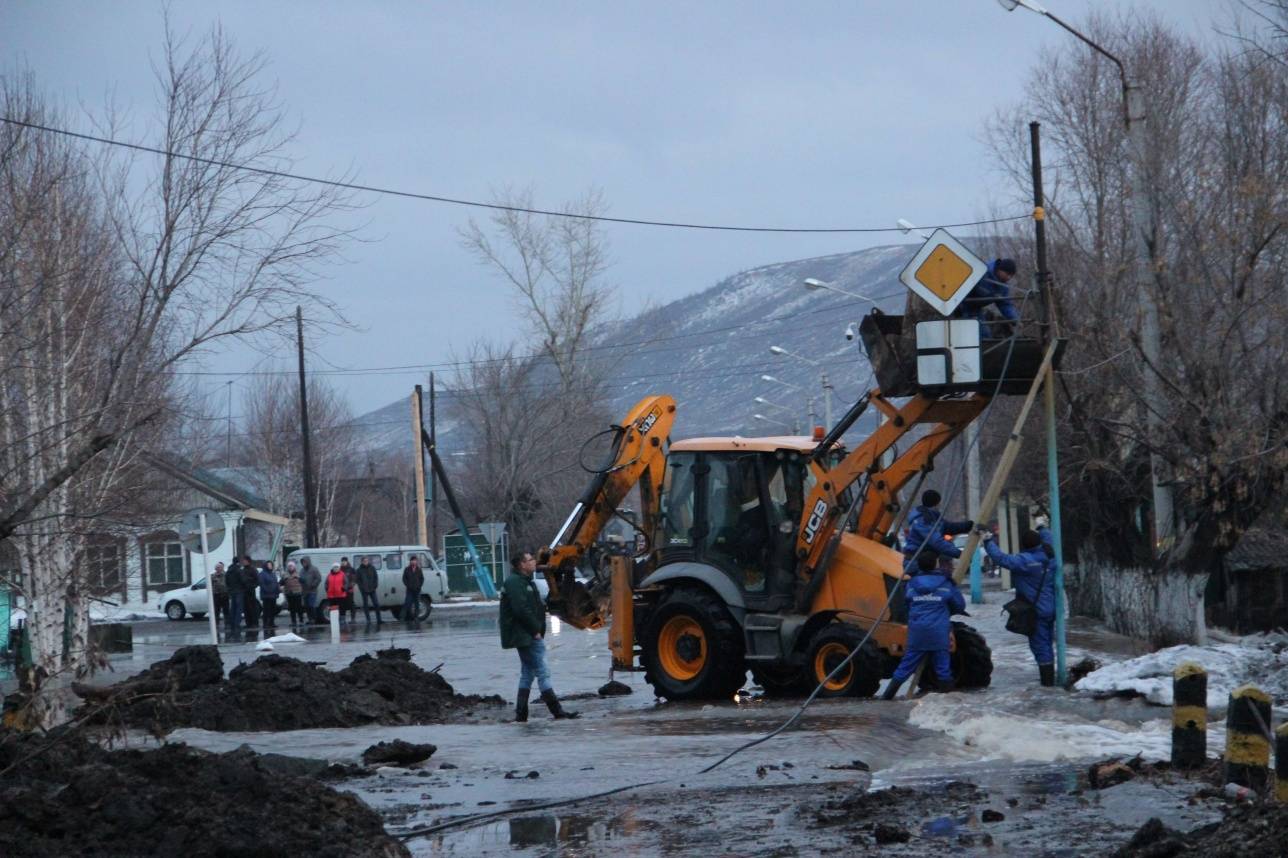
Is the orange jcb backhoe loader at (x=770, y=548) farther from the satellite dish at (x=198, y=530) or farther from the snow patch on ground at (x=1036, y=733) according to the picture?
the satellite dish at (x=198, y=530)

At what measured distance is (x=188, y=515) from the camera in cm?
2541

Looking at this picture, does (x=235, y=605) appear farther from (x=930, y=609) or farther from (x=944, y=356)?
(x=944, y=356)

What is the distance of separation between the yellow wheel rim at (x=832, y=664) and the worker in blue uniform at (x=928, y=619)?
74cm

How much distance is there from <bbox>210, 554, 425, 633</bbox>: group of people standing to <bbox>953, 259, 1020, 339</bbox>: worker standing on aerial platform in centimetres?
2382

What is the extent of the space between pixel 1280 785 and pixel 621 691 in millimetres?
11401

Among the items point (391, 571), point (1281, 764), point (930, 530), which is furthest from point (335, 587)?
point (1281, 764)

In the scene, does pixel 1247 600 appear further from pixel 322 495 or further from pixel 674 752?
pixel 322 495

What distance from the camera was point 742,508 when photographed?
16.8 meters

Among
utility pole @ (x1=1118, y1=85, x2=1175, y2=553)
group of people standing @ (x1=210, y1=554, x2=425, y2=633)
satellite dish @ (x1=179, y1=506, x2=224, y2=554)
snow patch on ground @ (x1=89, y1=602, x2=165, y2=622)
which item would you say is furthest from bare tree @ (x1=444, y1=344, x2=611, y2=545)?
utility pole @ (x1=1118, y1=85, x2=1175, y2=553)

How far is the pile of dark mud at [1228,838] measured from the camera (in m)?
6.55

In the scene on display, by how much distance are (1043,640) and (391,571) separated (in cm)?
2900

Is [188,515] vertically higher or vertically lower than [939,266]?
lower

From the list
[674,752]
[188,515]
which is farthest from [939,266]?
[188,515]

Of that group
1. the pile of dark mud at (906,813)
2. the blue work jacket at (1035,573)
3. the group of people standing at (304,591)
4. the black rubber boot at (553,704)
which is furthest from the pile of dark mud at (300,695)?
the group of people standing at (304,591)
